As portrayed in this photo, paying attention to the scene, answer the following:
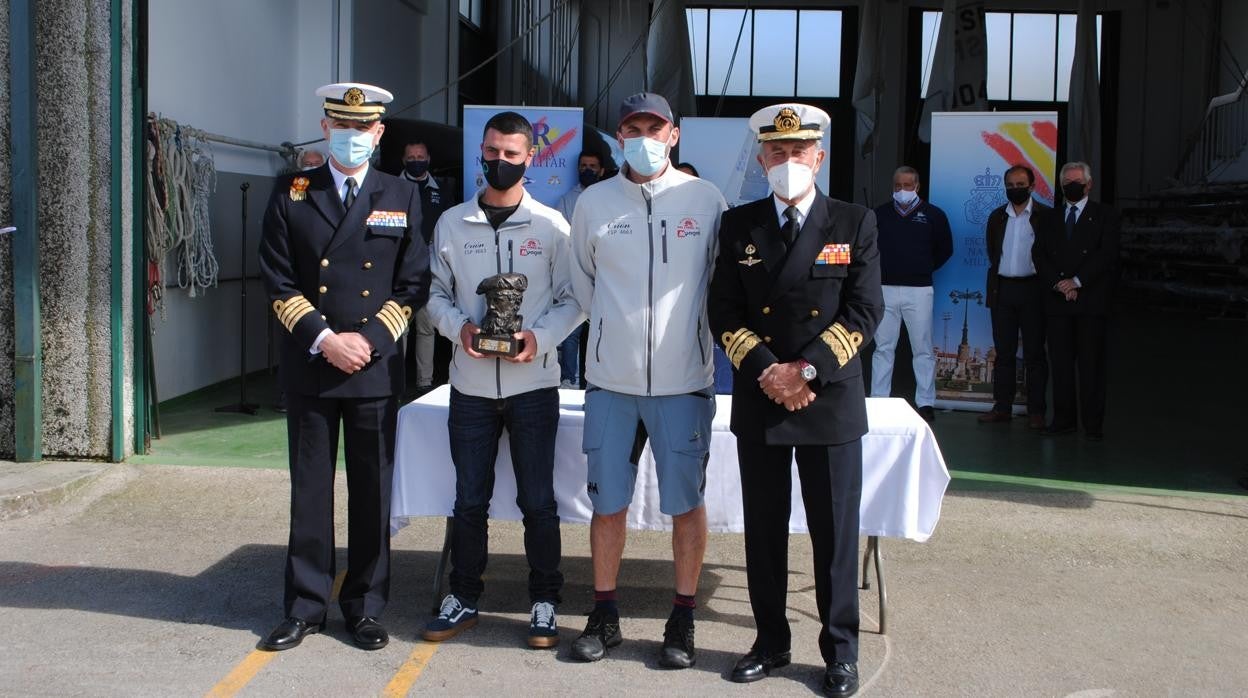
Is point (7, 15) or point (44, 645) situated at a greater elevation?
point (7, 15)

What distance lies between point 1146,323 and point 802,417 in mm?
15153

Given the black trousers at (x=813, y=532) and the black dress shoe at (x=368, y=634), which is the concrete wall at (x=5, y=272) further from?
the black trousers at (x=813, y=532)

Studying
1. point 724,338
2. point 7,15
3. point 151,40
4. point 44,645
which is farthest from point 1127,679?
point 151,40

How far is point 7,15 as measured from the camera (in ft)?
22.2

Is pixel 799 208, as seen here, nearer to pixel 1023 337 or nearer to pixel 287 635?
pixel 287 635

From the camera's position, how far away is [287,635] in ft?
14.6

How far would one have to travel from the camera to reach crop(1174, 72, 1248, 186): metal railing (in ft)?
60.9

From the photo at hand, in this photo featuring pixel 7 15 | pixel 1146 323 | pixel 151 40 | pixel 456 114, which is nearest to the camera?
pixel 7 15

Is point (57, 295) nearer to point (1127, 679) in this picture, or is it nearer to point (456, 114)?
point (1127, 679)

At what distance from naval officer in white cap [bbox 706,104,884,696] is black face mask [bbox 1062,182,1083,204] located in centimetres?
522

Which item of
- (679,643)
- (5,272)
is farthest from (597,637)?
(5,272)

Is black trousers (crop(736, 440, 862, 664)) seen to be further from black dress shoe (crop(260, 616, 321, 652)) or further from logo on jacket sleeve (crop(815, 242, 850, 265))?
black dress shoe (crop(260, 616, 321, 652))

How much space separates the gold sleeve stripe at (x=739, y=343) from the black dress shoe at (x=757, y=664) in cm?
98

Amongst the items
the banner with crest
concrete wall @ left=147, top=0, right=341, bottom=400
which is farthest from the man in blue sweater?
concrete wall @ left=147, top=0, right=341, bottom=400
